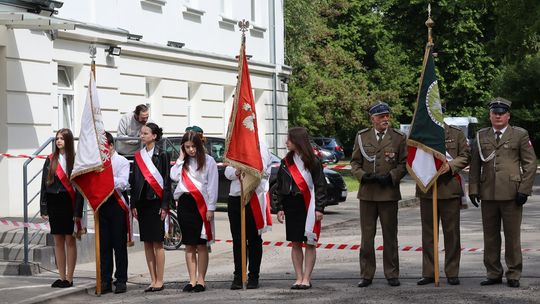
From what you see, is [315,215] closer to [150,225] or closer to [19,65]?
[150,225]

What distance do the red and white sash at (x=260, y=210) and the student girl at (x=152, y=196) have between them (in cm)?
93

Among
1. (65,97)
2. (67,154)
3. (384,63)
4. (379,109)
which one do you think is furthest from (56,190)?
(384,63)

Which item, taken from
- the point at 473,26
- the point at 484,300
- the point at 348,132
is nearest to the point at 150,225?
the point at 484,300

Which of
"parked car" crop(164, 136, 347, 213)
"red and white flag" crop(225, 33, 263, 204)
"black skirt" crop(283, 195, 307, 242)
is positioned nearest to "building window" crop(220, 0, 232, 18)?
"parked car" crop(164, 136, 347, 213)

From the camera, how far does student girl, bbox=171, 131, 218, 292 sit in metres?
12.7

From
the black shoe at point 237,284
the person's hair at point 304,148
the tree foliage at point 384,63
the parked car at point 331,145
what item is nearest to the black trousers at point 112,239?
the black shoe at point 237,284

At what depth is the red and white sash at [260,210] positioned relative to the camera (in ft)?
42.1

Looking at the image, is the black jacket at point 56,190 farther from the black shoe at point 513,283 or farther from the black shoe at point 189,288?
the black shoe at point 513,283

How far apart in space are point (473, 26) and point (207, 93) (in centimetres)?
3056

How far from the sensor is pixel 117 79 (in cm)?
2542

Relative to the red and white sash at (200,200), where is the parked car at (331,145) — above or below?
above

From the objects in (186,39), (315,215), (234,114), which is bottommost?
(315,215)

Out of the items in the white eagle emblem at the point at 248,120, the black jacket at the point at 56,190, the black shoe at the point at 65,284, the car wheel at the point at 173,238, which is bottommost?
the black shoe at the point at 65,284

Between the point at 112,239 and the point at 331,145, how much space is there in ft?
176
